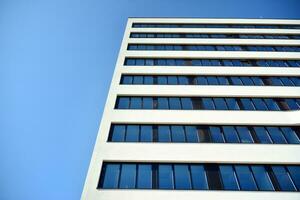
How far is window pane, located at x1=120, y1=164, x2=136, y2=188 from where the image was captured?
17.3m

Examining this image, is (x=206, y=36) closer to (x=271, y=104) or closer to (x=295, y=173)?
(x=271, y=104)

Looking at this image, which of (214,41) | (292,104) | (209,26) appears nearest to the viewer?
(292,104)

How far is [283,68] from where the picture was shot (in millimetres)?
27203

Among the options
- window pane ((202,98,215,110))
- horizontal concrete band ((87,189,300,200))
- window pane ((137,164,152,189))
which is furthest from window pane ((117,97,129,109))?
horizontal concrete band ((87,189,300,200))

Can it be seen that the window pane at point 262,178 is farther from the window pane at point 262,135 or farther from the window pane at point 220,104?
the window pane at point 220,104

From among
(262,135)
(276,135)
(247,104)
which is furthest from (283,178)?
(247,104)

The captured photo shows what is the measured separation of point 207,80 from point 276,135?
793 centimetres

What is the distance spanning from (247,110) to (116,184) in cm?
1201

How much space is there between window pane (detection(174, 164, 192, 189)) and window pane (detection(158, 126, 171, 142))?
250 centimetres

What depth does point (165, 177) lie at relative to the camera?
57.9 ft

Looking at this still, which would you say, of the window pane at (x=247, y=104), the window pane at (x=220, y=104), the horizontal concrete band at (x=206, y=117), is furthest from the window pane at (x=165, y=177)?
the window pane at (x=247, y=104)

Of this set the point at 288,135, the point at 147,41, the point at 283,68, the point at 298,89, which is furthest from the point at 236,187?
the point at 147,41

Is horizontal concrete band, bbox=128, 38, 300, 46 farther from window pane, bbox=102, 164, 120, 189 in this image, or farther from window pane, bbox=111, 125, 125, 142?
window pane, bbox=102, 164, 120, 189

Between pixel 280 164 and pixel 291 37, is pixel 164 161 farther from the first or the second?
pixel 291 37
